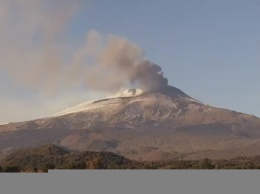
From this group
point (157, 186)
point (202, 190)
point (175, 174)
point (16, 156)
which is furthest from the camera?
point (16, 156)

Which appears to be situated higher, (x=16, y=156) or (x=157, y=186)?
(x=16, y=156)

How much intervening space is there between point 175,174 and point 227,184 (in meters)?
7.95

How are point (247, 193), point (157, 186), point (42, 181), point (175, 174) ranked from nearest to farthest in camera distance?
point (247, 193) < point (157, 186) < point (42, 181) < point (175, 174)

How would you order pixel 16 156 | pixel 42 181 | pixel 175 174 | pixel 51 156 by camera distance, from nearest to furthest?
pixel 42 181
pixel 175 174
pixel 51 156
pixel 16 156

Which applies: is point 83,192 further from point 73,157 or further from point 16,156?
point 16,156

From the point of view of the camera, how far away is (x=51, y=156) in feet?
554

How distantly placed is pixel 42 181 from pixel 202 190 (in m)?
14.7

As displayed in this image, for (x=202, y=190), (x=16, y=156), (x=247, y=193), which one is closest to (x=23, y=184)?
(x=202, y=190)

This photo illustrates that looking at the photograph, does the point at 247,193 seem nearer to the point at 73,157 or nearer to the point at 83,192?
the point at 83,192

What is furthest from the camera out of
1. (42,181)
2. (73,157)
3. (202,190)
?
(73,157)

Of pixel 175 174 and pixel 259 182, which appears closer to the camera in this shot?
pixel 259 182

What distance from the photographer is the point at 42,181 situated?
143ft

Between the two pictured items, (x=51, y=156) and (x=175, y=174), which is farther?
(x=51, y=156)

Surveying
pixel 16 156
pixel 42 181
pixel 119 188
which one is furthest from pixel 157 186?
pixel 16 156
